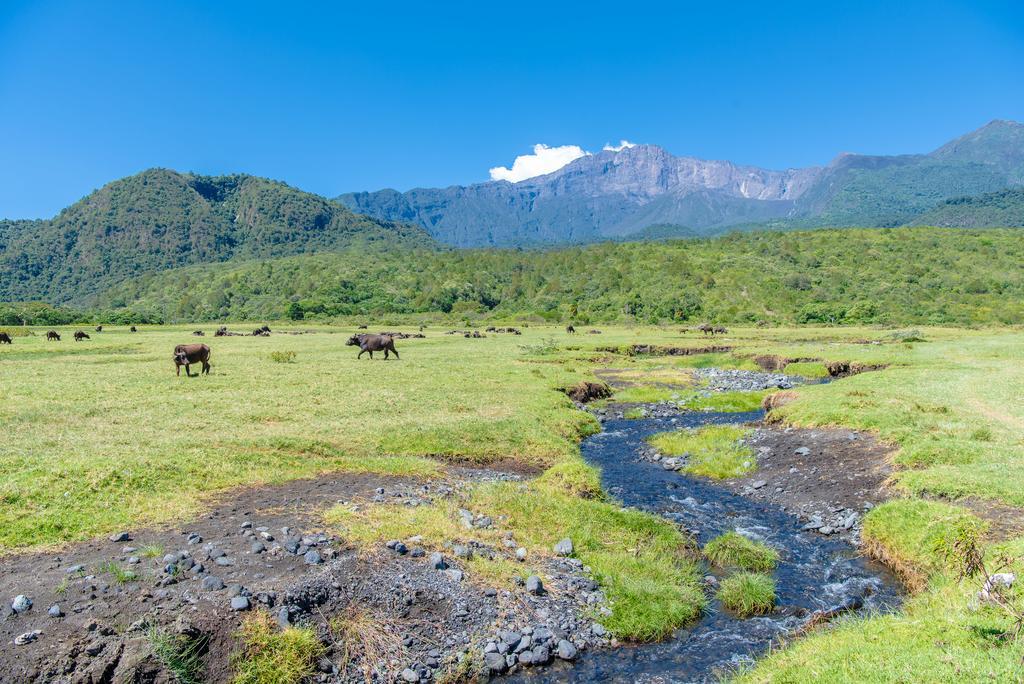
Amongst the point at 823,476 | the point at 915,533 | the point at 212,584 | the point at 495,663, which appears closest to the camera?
the point at 495,663

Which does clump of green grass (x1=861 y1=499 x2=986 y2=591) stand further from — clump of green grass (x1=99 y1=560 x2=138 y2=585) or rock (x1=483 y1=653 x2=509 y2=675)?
clump of green grass (x1=99 y1=560 x2=138 y2=585)

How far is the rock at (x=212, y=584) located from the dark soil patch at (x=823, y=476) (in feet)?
51.6

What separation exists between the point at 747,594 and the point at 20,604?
545 inches

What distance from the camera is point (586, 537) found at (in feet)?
46.8

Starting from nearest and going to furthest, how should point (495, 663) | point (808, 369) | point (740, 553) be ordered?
1. point (495, 663)
2. point (740, 553)
3. point (808, 369)

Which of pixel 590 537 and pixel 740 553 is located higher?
pixel 590 537

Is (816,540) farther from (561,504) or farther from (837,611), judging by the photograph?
(561,504)

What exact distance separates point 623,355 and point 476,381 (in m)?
30.6

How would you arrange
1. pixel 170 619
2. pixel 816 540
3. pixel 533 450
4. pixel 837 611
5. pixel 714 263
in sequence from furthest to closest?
pixel 714 263, pixel 533 450, pixel 816 540, pixel 837 611, pixel 170 619

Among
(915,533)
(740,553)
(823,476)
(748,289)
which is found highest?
(748,289)

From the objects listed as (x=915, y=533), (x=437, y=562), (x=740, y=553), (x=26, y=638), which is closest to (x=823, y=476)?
(x=915, y=533)

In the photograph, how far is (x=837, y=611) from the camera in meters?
11.6

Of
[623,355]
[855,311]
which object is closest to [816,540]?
[623,355]

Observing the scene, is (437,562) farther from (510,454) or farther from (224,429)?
(224,429)
